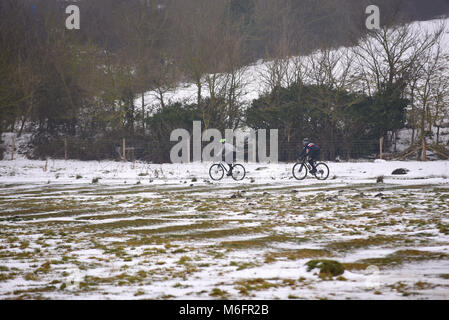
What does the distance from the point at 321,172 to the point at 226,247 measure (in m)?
13.1

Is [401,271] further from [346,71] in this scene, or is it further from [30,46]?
[30,46]

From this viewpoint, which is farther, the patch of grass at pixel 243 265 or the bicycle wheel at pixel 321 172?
the bicycle wheel at pixel 321 172

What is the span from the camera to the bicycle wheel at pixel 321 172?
18.5m

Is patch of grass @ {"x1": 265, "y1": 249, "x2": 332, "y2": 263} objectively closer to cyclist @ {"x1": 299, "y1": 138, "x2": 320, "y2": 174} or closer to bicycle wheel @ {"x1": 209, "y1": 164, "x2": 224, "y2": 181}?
cyclist @ {"x1": 299, "y1": 138, "x2": 320, "y2": 174}

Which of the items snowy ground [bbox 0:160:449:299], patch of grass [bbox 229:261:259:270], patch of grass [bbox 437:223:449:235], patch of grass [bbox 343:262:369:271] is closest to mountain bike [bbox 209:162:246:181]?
snowy ground [bbox 0:160:449:299]

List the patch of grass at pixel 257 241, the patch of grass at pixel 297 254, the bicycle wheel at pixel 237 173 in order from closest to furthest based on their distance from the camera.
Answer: the patch of grass at pixel 297 254
the patch of grass at pixel 257 241
the bicycle wheel at pixel 237 173

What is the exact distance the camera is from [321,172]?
731 inches

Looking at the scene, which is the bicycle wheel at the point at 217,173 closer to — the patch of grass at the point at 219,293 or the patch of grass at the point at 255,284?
the patch of grass at the point at 255,284

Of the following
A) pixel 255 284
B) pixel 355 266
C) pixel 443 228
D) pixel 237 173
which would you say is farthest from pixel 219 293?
pixel 237 173

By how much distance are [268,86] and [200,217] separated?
1000 inches

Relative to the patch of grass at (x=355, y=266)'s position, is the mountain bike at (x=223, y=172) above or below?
above

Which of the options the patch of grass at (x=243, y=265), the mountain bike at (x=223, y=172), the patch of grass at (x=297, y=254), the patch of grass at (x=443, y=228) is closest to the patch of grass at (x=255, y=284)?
the patch of grass at (x=243, y=265)

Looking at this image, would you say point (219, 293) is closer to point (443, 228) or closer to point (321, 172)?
point (443, 228)

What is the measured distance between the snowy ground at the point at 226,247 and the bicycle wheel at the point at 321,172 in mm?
6049
